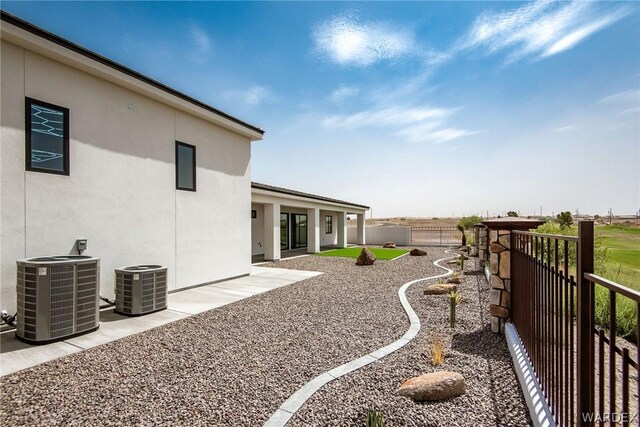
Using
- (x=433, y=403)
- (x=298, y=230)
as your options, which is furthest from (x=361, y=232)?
(x=433, y=403)

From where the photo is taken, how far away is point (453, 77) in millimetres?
10539

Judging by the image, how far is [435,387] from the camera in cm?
331

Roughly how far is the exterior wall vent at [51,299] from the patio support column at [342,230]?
68.4 feet

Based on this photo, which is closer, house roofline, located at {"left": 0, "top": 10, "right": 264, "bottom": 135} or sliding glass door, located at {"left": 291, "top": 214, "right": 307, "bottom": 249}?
house roofline, located at {"left": 0, "top": 10, "right": 264, "bottom": 135}

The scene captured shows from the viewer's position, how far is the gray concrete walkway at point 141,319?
177 inches

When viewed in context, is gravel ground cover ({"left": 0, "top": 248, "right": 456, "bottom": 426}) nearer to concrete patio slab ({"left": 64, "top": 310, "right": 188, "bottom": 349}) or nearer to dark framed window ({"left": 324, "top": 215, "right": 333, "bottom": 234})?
concrete patio slab ({"left": 64, "top": 310, "right": 188, "bottom": 349})

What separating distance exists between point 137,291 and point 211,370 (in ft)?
11.3

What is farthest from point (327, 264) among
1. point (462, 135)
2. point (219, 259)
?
point (462, 135)

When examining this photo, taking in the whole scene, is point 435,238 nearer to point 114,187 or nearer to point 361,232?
point 361,232

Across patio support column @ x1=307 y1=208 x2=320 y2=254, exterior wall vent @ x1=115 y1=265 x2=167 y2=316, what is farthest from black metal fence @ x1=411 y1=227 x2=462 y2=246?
exterior wall vent @ x1=115 y1=265 x2=167 y2=316

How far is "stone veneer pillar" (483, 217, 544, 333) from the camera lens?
524 cm

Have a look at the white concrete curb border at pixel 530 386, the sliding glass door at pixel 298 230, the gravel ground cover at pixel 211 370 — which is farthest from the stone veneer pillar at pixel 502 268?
the sliding glass door at pixel 298 230

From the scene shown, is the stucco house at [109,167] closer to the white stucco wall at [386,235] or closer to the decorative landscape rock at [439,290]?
the decorative landscape rock at [439,290]

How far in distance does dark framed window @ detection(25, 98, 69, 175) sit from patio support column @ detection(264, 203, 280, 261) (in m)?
9.81
